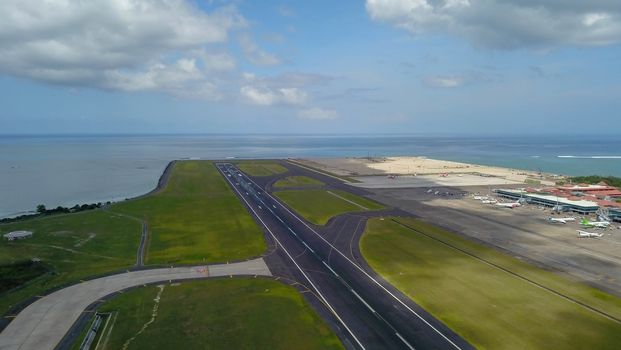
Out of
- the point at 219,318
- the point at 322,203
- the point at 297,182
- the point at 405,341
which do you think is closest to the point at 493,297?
the point at 405,341

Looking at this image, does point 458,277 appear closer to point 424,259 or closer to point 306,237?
point 424,259

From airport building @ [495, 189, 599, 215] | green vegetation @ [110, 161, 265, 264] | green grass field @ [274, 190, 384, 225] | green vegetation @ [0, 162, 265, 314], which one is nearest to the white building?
green vegetation @ [0, 162, 265, 314]

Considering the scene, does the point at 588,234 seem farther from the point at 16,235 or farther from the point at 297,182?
the point at 16,235

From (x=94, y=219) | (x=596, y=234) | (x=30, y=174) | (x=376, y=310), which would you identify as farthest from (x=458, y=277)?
(x=30, y=174)

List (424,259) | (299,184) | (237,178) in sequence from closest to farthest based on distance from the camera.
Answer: (424,259) < (299,184) < (237,178)

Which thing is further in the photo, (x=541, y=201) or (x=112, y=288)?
(x=541, y=201)

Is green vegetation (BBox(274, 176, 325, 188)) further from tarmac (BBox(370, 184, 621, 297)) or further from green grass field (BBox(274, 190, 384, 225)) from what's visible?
tarmac (BBox(370, 184, 621, 297))
